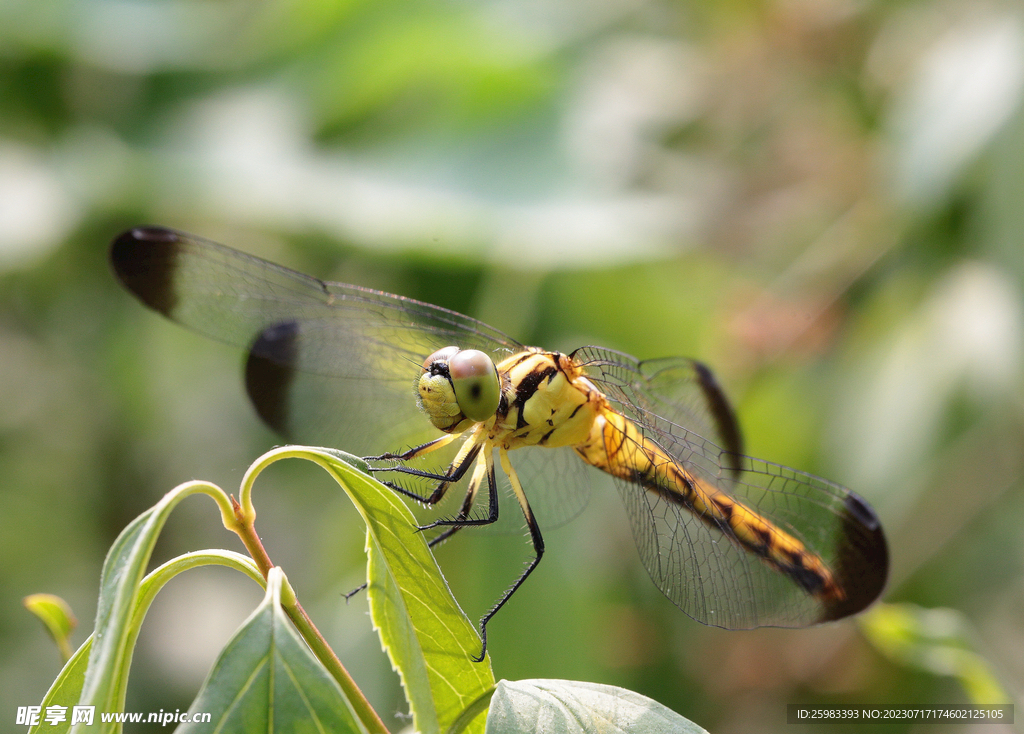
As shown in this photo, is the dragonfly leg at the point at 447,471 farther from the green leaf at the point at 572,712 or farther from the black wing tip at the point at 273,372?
the green leaf at the point at 572,712

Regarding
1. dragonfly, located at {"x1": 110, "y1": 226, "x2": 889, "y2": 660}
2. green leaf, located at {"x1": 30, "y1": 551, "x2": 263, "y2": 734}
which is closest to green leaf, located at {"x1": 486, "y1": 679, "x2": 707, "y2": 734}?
green leaf, located at {"x1": 30, "y1": 551, "x2": 263, "y2": 734}

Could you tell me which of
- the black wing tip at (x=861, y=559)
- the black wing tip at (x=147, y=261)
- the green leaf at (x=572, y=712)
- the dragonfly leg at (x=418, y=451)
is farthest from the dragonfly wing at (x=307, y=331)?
the green leaf at (x=572, y=712)

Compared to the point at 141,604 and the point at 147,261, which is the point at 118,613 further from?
the point at 147,261

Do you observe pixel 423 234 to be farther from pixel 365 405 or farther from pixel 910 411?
pixel 910 411

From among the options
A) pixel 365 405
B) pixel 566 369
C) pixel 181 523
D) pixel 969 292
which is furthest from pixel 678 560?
pixel 181 523

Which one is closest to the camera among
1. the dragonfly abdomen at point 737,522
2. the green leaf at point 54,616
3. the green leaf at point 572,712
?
the green leaf at point 572,712

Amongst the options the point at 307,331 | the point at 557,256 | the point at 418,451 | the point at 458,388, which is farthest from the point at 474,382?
the point at 557,256

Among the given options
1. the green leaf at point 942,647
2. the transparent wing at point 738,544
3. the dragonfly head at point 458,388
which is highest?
the dragonfly head at point 458,388
